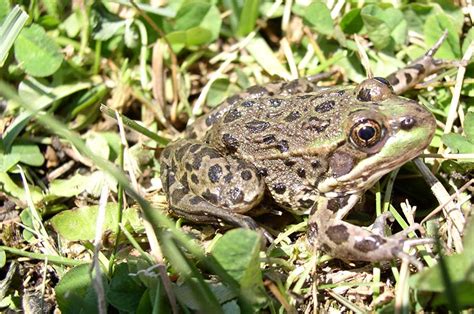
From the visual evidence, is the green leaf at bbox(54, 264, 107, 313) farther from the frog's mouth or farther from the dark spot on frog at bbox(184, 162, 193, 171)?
the frog's mouth

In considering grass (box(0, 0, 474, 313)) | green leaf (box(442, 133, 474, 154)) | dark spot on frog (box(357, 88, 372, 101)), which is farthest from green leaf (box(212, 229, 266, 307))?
green leaf (box(442, 133, 474, 154))

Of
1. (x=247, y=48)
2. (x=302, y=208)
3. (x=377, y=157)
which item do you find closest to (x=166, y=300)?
(x=302, y=208)

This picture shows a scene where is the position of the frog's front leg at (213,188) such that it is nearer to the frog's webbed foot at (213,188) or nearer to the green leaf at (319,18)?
the frog's webbed foot at (213,188)

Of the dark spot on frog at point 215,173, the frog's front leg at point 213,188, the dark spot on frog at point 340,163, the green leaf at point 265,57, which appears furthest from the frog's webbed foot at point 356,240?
the green leaf at point 265,57

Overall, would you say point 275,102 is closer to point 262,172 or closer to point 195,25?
point 262,172

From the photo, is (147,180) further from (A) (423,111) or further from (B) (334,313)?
(A) (423,111)
